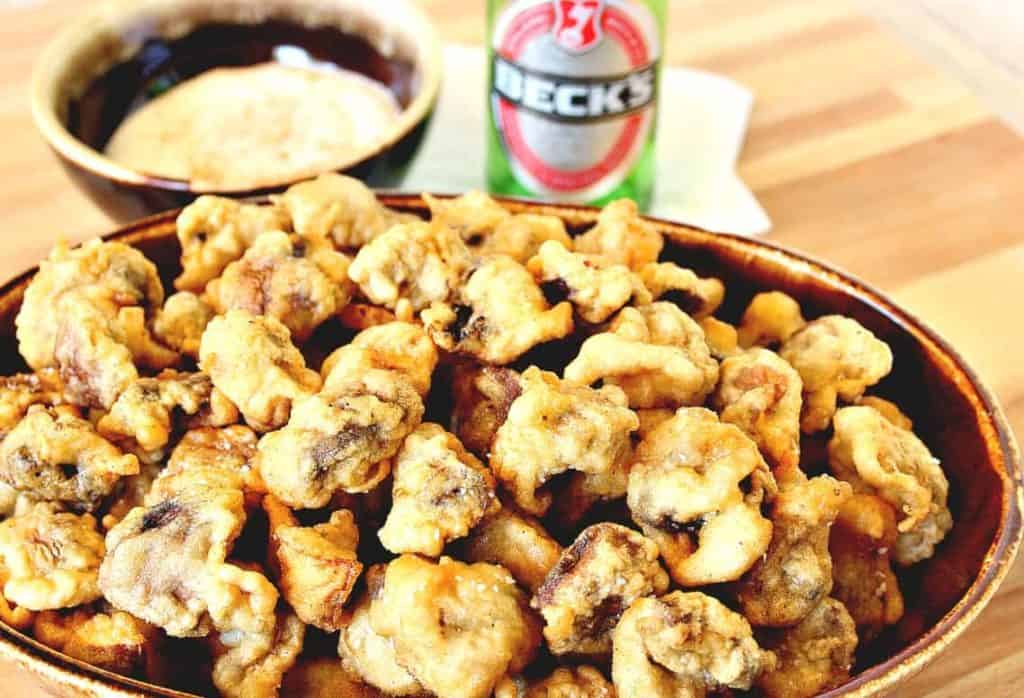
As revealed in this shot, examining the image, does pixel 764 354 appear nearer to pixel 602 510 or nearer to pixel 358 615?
pixel 602 510

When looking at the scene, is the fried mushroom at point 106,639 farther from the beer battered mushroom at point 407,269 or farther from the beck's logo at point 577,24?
the beck's logo at point 577,24

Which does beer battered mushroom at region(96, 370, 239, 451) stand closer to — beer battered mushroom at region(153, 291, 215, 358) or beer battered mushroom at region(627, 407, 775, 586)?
beer battered mushroom at region(153, 291, 215, 358)

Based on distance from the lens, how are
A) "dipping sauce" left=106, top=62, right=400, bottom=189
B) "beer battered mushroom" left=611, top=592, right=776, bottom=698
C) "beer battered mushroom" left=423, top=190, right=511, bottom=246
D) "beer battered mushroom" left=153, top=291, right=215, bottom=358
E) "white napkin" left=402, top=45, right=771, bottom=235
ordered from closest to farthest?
"beer battered mushroom" left=611, top=592, right=776, bottom=698 → "beer battered mushroom" left=153, top=291, right=215, bottom=358 → "beer battered mushroom" left=423, top=190, right=511, bottom=246 → "dipping sauce" left=106, top=62, right=400, bottom=189 → "white napkin" left=402, top=45, right=771, bottom=235

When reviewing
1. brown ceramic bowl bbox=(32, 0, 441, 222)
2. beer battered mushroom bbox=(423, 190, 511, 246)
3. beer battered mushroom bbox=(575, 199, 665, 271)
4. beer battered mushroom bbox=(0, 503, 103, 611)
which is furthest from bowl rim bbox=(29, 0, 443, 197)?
beer battered mushroom bbox=(0, 503, 103, 611)

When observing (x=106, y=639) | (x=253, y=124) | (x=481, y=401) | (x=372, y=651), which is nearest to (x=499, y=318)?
(x=481, y=401)

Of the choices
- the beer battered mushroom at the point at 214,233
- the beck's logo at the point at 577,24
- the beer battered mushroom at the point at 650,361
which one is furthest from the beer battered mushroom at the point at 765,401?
the beck's logo at the point at 577,24
